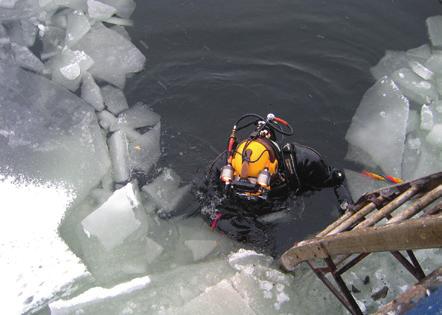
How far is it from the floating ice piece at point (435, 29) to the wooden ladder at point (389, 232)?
132 inches

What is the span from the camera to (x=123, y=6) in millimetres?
6367

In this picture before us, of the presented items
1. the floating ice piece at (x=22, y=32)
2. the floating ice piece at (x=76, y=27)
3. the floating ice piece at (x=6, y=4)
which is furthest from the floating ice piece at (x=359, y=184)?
the floating ice piece at (x=6, y=4)

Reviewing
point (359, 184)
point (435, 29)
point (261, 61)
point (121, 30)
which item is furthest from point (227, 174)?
point (435, 29)

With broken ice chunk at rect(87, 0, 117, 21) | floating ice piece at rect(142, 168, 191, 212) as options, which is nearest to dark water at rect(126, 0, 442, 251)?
floating ice piece at rect(142, 168, 191, 212)

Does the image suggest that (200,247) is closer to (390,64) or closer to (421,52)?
(390,64)

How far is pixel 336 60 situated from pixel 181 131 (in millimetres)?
2107

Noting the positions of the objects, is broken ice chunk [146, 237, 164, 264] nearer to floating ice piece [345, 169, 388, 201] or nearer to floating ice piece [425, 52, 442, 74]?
floating ice piece [345, 169, 388, 201]

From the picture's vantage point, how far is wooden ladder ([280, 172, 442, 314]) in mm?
2041

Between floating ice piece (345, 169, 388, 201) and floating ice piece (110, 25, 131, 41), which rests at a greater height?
floating ice piece (110, 25, 131, 41)

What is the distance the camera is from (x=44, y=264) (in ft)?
13.0

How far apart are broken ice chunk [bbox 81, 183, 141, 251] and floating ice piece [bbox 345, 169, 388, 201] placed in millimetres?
2029

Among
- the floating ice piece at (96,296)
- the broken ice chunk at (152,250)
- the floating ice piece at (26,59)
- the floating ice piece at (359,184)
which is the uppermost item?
the floating ice piece at (26,59)

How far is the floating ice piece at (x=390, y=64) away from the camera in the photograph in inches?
223

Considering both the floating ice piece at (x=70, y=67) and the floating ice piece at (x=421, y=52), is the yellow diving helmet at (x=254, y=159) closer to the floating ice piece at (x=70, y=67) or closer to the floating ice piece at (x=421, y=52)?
the floating ice piece at (x=70, y=67)
